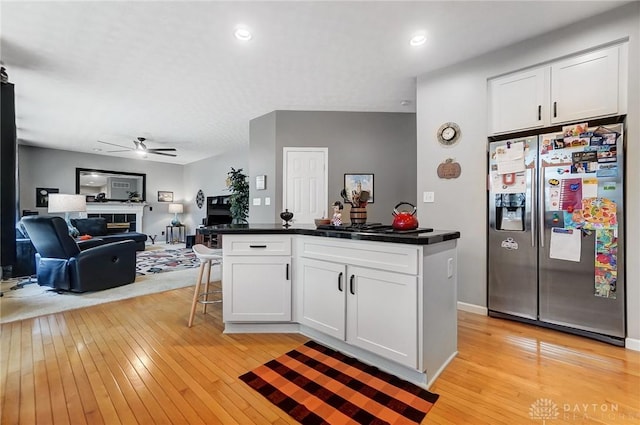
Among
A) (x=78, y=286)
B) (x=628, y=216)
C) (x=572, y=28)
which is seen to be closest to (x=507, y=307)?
(x=628, y=216)

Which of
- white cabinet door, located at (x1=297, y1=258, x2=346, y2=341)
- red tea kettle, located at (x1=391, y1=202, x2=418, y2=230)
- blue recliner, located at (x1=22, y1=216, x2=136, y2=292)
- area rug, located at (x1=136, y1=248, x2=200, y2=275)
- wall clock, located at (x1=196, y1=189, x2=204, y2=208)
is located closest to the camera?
red tea kettle, located at (x1=391, y1=202, x2=418, y2=230)

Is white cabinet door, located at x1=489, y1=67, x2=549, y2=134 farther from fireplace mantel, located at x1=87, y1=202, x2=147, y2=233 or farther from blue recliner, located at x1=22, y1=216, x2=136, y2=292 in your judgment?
fireplace mantel, located at x1=87, y1=202, x2=147, y2=233

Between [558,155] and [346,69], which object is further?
[346,69]

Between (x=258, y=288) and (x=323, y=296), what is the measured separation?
581 millimetres

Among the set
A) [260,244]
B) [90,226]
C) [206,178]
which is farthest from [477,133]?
[90,226]

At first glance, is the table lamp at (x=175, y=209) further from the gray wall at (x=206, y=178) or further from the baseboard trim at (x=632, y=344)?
the baseboard trim at (x=632, y=344)

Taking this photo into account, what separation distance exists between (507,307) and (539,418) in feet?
4.59

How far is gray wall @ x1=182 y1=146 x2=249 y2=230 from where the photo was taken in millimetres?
7477

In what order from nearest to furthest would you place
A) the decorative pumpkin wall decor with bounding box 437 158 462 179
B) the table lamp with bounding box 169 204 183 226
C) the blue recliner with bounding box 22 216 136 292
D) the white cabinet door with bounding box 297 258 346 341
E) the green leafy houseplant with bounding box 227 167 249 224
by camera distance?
the white cabinet door with bounding box 297 258 346 341 → the decorative pumpkin wall decor with bounding box 437 158 462 179 → the blue recliner with bounding box 22 216 136 292 → the green leafy houseplant with bounding box 227 167 249 224 → the table lamp with bounding box 169 204 183 226

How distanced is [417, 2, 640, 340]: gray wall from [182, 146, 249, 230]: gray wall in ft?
16.7

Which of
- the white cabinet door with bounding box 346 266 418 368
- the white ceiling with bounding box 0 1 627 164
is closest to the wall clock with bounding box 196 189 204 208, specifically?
the white ceiling with bounding box 0 1 627 164

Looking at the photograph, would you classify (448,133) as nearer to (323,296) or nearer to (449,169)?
(449,169)

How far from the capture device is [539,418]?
1.40 metres

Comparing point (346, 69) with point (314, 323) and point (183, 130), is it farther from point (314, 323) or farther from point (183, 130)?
point (183, 130)
